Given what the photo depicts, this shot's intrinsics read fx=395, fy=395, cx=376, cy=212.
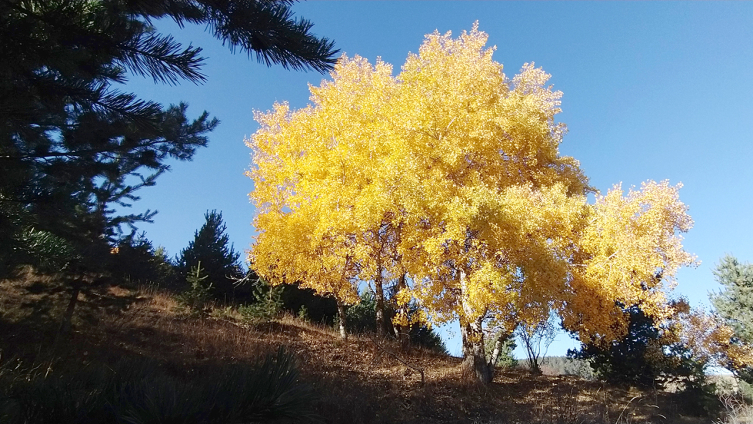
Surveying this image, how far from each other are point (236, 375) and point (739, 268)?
16.7 m

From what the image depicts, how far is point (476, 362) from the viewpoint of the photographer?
1045cm

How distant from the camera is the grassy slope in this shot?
701 cm

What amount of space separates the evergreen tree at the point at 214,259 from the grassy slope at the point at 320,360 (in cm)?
298

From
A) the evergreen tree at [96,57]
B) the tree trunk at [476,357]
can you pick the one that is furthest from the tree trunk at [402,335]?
the evergreen tree at [96,57]

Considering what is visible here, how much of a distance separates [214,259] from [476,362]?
1136 cm

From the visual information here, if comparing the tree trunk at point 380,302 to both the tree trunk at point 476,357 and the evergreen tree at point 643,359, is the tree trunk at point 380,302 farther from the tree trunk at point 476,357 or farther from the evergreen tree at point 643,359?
the evergreen tree at point 643,359

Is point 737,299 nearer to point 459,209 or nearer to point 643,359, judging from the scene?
point 643,359

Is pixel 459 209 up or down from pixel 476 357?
up

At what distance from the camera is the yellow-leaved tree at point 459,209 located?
876cm

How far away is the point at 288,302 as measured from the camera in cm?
1653

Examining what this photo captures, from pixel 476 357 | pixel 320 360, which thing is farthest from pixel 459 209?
pixel 320 360

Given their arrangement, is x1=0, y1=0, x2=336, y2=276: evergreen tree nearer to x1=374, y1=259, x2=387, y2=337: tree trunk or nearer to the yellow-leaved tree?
the yellow-leaved tree

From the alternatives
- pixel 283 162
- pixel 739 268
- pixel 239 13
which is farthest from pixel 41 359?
pixel 739 268

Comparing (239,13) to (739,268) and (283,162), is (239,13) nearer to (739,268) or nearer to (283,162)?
(283,162)
